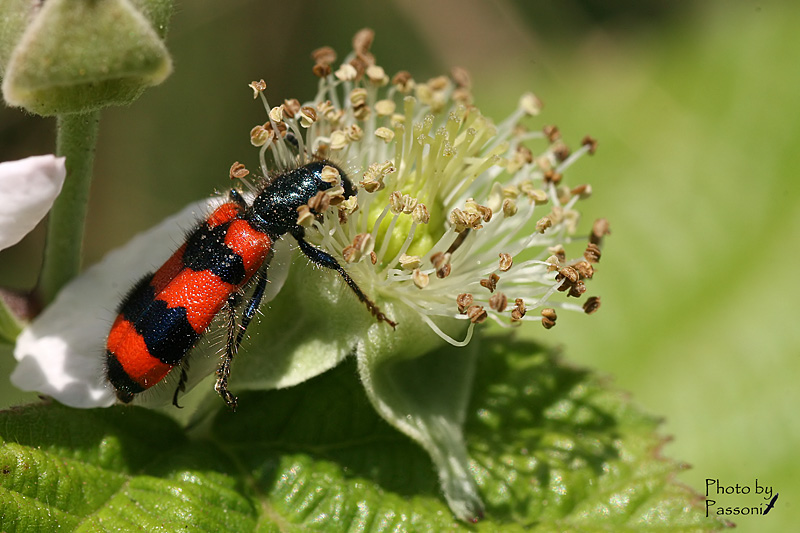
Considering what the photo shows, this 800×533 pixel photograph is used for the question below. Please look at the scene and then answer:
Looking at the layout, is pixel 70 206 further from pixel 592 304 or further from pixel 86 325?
pixel 592 304

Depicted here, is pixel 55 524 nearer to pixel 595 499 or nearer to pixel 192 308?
pixel 192 308

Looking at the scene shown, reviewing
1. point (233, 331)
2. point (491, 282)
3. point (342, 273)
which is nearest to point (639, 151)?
point (491, 282)

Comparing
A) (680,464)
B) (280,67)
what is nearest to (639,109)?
(280,67)

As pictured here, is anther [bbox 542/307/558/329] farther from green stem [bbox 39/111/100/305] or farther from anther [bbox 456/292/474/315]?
green stem [bbox 39/111/100/305]

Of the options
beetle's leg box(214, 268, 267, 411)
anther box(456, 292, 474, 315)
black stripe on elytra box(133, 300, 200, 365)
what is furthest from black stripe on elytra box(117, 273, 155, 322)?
anther box(456, 292, 474, 315)

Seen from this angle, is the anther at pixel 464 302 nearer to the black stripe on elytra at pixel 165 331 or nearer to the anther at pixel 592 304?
the anther at pixel 592 304

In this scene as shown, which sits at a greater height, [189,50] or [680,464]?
[680,464]

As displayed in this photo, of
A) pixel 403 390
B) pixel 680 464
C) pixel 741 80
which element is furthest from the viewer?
pixel 741 80
